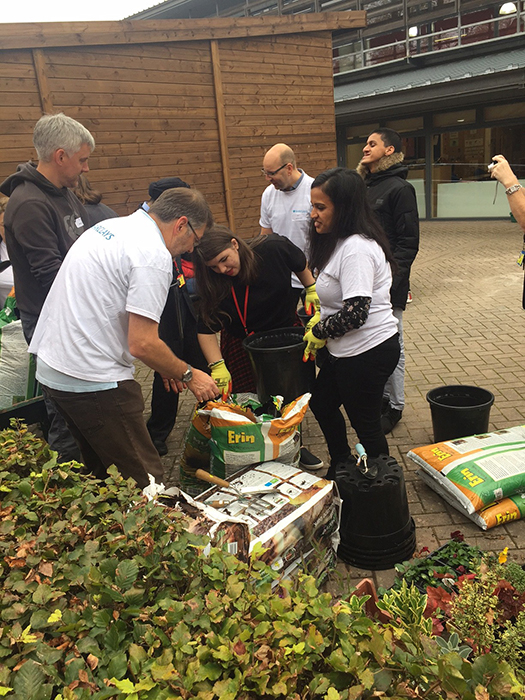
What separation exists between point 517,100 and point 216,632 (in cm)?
1594

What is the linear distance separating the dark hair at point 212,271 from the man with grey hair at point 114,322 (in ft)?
1.73

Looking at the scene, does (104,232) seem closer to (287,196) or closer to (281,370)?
(281,370)

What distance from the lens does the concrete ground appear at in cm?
306

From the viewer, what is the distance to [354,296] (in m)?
2.70

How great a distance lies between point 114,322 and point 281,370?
1068mm

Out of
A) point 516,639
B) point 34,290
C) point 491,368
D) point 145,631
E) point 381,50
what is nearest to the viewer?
point 145,631

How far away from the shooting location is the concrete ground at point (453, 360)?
3.06m

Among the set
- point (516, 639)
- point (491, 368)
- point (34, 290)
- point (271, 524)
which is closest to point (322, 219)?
point (271, 524)

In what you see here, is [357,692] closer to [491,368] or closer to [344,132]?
[491,368]

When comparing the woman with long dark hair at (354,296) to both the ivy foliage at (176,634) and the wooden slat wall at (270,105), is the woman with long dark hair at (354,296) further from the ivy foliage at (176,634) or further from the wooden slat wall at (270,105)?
the wooden slat wall at (270,105)

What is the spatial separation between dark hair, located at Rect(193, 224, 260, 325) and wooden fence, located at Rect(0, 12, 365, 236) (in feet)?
13.7

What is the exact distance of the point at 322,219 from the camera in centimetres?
282

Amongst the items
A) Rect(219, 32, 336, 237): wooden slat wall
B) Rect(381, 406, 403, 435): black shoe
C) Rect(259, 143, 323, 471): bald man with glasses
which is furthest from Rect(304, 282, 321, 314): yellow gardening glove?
Rect(219, 32, 336, 237): wooden slat wall

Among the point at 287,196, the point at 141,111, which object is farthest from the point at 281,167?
the point at 141,111
